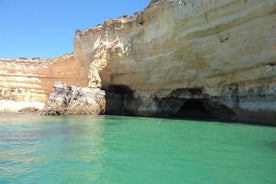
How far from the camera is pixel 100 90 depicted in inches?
931

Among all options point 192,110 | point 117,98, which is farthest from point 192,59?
point 117,98

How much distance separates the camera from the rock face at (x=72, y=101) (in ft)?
68.9

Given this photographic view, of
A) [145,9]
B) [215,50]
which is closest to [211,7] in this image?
[215,50]

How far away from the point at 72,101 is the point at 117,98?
4.13 m

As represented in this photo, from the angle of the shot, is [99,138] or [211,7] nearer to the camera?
[99,138]

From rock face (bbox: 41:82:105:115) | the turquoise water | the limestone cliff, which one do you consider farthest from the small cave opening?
the turquoise water

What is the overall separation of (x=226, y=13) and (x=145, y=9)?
724 cm

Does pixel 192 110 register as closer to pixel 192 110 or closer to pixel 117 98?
pixel 192 110

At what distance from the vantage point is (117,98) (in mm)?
24750

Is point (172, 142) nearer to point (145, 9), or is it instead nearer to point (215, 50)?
point (215, 50)

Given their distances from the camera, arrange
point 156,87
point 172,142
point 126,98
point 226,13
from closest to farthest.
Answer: point 172,142 → point 226,13 → point 156,87 → point 126,98

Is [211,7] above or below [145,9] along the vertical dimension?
below

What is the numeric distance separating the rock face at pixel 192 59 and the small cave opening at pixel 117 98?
0.08 metres

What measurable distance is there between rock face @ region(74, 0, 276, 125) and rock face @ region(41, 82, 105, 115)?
129cm
